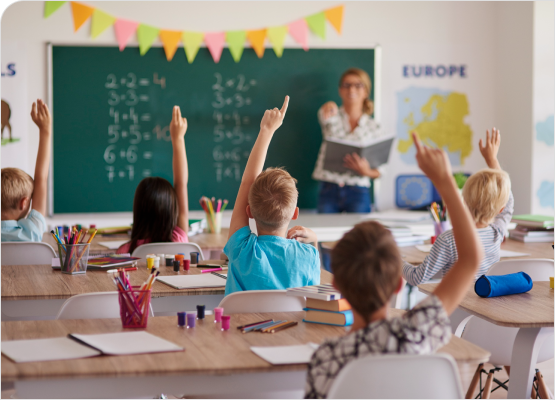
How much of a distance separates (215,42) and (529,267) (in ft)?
12.2

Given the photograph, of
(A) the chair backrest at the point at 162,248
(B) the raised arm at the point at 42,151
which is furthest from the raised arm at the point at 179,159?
(B) the raised arm at the point at 42,151

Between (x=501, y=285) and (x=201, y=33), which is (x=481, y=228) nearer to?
(x=501, y=285)

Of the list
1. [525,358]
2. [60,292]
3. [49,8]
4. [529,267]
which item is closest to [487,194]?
[529,267]

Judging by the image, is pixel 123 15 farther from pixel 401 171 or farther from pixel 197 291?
pixel 197 291

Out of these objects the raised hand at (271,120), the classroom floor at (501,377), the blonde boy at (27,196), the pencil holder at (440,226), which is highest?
the raised hand at (271,120)

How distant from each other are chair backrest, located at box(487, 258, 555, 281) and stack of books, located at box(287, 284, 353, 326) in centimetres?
100

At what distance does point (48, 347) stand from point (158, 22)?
4.42 metres

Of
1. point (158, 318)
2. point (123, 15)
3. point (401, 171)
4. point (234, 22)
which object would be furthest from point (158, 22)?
point (158, 318)

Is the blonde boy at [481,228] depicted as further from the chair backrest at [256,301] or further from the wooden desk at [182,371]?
the wooden desk at [182,371]

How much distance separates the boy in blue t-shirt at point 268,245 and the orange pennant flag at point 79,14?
3820 millimetres

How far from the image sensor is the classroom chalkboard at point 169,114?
17.3 ft

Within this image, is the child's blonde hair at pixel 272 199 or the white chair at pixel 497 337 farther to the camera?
the white chair at pixel 497 337

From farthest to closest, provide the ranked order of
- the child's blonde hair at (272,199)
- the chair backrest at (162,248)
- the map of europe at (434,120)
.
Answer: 1. the map of europe at (434,120)
2. the chair backrest at (162,248)
3. the child's blonde hair at (272,199)

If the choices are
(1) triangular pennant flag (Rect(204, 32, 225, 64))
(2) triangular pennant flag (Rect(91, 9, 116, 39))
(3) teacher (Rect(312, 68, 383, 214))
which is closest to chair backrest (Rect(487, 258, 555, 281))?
(3) teacher (Rect(312, 68, 383, 214))
